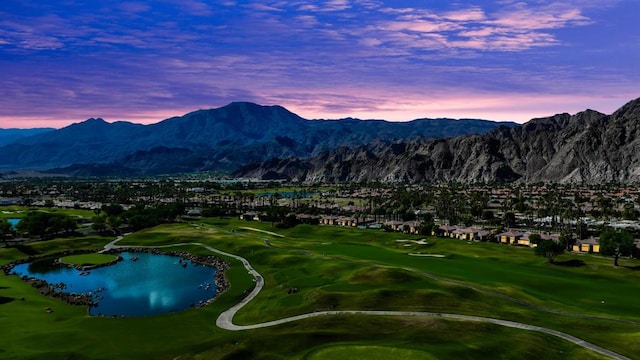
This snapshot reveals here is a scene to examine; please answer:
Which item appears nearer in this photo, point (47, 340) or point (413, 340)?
point (413, 340)

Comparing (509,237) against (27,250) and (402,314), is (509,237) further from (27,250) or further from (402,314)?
(27,250)

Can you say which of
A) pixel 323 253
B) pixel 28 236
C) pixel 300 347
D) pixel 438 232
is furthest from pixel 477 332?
pixel 28 236

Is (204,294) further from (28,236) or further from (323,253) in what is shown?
(28,236)

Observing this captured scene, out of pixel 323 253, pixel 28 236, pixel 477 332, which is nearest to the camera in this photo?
pixel 477 332

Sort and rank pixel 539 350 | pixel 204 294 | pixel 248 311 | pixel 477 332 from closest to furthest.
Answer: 1. pixel 539 350
2. pixel 477 332
3. pixel 248 311
4. pixel 204 294

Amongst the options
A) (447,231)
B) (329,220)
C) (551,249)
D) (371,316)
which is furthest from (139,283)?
(329,220)

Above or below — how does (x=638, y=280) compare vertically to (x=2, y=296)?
above

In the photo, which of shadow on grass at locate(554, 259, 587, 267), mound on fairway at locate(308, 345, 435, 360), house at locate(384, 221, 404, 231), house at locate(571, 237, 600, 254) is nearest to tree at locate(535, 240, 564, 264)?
shadow on grass at locate(554, 259, 587, 267)

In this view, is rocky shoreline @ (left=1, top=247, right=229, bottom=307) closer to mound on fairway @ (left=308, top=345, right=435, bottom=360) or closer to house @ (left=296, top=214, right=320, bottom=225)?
mound on fairway @ (left=308, top=345, right=435, bottom=360)
